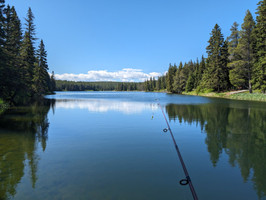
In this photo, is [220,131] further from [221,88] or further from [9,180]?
[221,88]

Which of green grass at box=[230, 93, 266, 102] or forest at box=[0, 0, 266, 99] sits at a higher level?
forest at box=[0, 0, 266, 99]

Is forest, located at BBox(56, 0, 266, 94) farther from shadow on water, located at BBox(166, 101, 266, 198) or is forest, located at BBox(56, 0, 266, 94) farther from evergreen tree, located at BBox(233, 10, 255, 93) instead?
shadow on water, located at BBox(166, 101, 266, 198)

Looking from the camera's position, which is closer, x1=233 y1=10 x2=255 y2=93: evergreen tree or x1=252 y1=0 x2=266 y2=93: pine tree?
x1=252 y1=0 x2=266 y2=93: pine tree

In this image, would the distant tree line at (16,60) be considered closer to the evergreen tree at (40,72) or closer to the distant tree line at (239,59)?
the evergreen tree at (40,72)

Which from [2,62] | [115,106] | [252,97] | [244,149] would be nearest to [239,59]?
[252,97]

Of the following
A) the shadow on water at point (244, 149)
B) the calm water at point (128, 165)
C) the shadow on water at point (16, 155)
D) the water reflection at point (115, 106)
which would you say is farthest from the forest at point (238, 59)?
the shadow on water at point (16, 155)

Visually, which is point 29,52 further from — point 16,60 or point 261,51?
point 261,51

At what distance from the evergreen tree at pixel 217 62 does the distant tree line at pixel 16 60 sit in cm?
4589

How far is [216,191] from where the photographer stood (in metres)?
4.80

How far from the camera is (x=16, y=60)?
25.4 m

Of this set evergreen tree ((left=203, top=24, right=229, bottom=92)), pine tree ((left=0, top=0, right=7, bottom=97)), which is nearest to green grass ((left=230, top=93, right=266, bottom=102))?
evergreen tree ((left=203, top=24, right=229, bottom=92))

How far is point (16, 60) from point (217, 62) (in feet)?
160

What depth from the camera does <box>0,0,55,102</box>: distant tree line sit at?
21.2m

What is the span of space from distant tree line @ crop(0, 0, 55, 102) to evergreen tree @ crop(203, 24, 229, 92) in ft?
151
